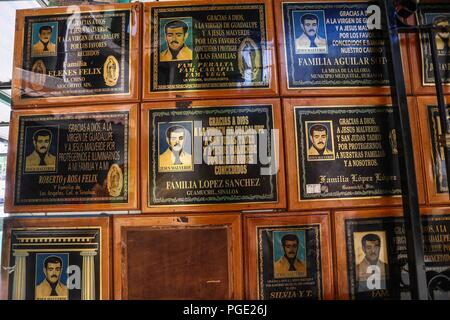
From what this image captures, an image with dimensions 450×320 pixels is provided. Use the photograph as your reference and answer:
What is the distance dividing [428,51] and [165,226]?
196 cm

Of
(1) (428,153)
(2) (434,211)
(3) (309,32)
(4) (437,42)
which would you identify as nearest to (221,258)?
(2) (434,211)

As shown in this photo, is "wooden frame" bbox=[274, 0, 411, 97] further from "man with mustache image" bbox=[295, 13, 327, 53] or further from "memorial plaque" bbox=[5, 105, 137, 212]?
"memorial plaque" bbox=[5, 105, 137, 212]

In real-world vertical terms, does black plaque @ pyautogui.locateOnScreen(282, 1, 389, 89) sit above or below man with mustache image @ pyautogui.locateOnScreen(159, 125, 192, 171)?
above

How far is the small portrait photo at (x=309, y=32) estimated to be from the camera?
177cm

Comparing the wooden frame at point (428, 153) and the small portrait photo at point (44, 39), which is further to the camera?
the small portrait photo at point (44, 39)

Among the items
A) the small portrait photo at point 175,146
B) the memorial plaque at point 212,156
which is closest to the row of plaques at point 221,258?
the memorial plaque at point 212,156

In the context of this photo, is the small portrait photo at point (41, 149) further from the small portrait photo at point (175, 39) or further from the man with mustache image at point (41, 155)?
the small portrait photo at point (175, 39)

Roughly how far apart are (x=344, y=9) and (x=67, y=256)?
2.30m

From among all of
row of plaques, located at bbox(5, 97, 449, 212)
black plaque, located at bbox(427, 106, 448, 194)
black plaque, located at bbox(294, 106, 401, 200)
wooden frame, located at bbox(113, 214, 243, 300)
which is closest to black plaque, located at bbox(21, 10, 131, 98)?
row of plaques, located at bbox(5, 97, 449, 212)

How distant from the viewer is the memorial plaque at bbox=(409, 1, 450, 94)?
174 cm

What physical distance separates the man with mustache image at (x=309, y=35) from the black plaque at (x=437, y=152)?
79 centimetres

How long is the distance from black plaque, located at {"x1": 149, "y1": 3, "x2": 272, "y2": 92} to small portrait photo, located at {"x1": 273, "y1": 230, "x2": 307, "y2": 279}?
0.92 meters

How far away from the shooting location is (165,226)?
165 cm

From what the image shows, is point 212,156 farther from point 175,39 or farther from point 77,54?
point 77,54
